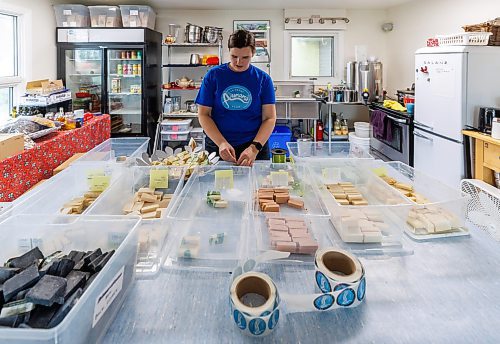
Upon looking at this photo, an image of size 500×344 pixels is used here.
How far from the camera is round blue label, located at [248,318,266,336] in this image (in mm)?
787

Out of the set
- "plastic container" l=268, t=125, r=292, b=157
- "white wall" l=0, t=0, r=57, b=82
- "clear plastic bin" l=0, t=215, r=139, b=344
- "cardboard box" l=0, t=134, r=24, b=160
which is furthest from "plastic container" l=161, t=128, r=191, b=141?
"clear plastic bin" l=0, t=215, r=139, b=344

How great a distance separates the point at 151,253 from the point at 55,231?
26 centimetres

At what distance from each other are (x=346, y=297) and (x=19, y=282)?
0.67 m

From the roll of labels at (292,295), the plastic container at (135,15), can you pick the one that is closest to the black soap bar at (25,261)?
the roll of labels at (292,295)

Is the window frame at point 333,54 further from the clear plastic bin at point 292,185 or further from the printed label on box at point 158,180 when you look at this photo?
the printed label on box at point 158,180

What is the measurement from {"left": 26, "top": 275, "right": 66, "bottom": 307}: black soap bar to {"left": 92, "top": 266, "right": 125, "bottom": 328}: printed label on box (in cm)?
7

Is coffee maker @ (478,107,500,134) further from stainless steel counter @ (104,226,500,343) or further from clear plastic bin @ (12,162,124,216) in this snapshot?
clear plastic bin @ (12,162,124,216)

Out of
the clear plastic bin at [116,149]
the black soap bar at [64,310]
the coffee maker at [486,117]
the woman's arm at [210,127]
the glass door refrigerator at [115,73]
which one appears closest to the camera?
the black soap bar at [64,310]

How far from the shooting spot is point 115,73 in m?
5.29

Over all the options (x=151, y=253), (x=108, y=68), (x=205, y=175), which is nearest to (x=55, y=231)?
(x=151, y=253)

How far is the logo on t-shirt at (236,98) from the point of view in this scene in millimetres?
2375

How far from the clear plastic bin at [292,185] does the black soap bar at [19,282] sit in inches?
27.3

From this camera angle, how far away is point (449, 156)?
3598 millimetres

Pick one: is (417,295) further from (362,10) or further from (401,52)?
(362,10)
